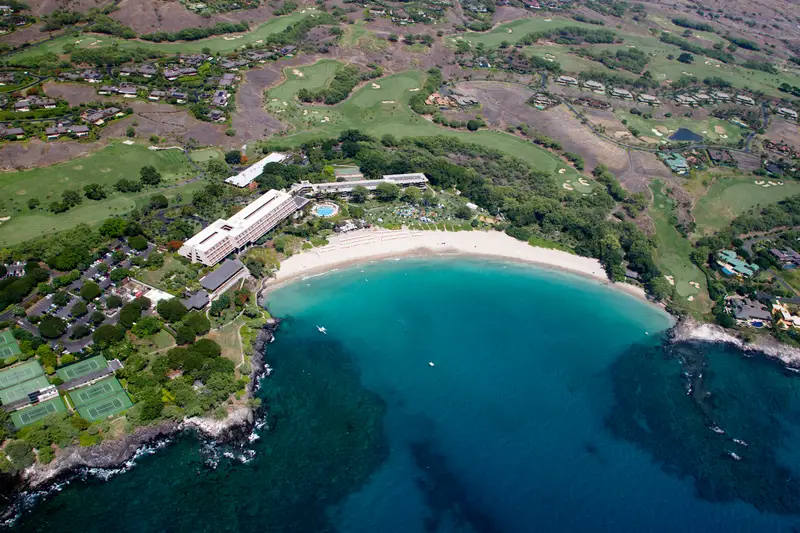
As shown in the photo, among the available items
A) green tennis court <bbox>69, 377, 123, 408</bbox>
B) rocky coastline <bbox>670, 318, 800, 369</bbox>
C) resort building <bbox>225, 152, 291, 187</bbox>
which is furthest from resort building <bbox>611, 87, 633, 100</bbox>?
green tennis court <bbox>69, 377, 123, 408</bbox>

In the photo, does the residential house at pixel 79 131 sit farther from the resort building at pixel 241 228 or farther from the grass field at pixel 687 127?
the grass field at pixel 687 127

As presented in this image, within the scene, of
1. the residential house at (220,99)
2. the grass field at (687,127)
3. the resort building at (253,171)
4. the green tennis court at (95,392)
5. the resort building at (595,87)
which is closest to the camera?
the green tennis court at (95,392)

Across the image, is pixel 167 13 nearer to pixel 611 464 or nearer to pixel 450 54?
pixel 450 54

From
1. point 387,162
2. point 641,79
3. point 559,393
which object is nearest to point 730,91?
point 641,79

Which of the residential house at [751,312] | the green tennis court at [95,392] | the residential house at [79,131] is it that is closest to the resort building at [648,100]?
the residential house at [751,312]

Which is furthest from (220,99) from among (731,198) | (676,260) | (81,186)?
(731,198)

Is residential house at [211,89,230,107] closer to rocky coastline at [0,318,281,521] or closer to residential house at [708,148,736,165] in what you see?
rocky coastline at [0,318,281,521]

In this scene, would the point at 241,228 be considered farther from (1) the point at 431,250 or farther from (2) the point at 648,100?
(2) the point at 648,100
